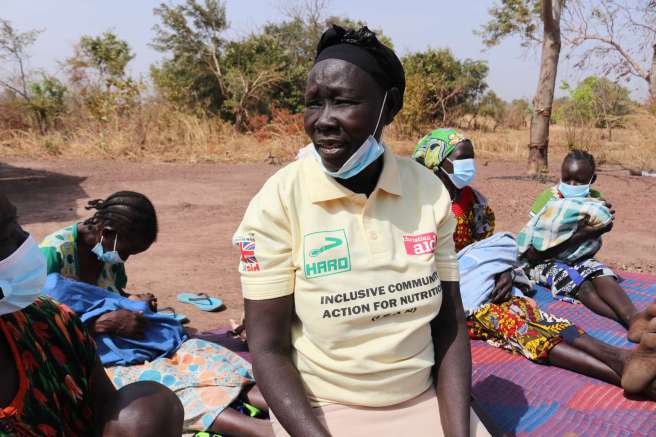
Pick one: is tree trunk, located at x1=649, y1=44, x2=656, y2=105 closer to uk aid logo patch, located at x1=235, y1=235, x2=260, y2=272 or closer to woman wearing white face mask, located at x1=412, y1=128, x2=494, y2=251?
woman wearing white face mask, located at x1=412, y1=128, x2=494, y2=251

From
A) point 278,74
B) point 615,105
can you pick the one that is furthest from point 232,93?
point 615,105

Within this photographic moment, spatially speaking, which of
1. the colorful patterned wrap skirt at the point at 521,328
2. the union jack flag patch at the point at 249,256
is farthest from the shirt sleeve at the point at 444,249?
the colorful patterned wrap skirt at the point at 521,328

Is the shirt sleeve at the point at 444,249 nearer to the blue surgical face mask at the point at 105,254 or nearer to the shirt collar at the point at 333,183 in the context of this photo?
the shirt collar at the point at 333,183

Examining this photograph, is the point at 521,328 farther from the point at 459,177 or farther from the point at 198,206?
the point at 198,206

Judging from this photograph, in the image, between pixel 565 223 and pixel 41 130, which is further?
pixel 41 130

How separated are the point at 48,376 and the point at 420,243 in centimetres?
114

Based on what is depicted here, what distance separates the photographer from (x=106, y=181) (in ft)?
34.1

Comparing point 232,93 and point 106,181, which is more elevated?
point 232,93

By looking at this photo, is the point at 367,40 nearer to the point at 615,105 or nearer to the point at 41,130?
the point at 41,130

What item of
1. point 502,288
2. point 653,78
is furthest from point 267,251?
point 653,78

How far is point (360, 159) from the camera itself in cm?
177

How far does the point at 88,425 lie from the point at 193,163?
12.2 metres

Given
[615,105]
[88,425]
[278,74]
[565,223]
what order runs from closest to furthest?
[88,425], [565,223], [278,74], [615,105]

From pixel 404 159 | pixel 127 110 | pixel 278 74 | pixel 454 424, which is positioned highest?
pixel 278 74
